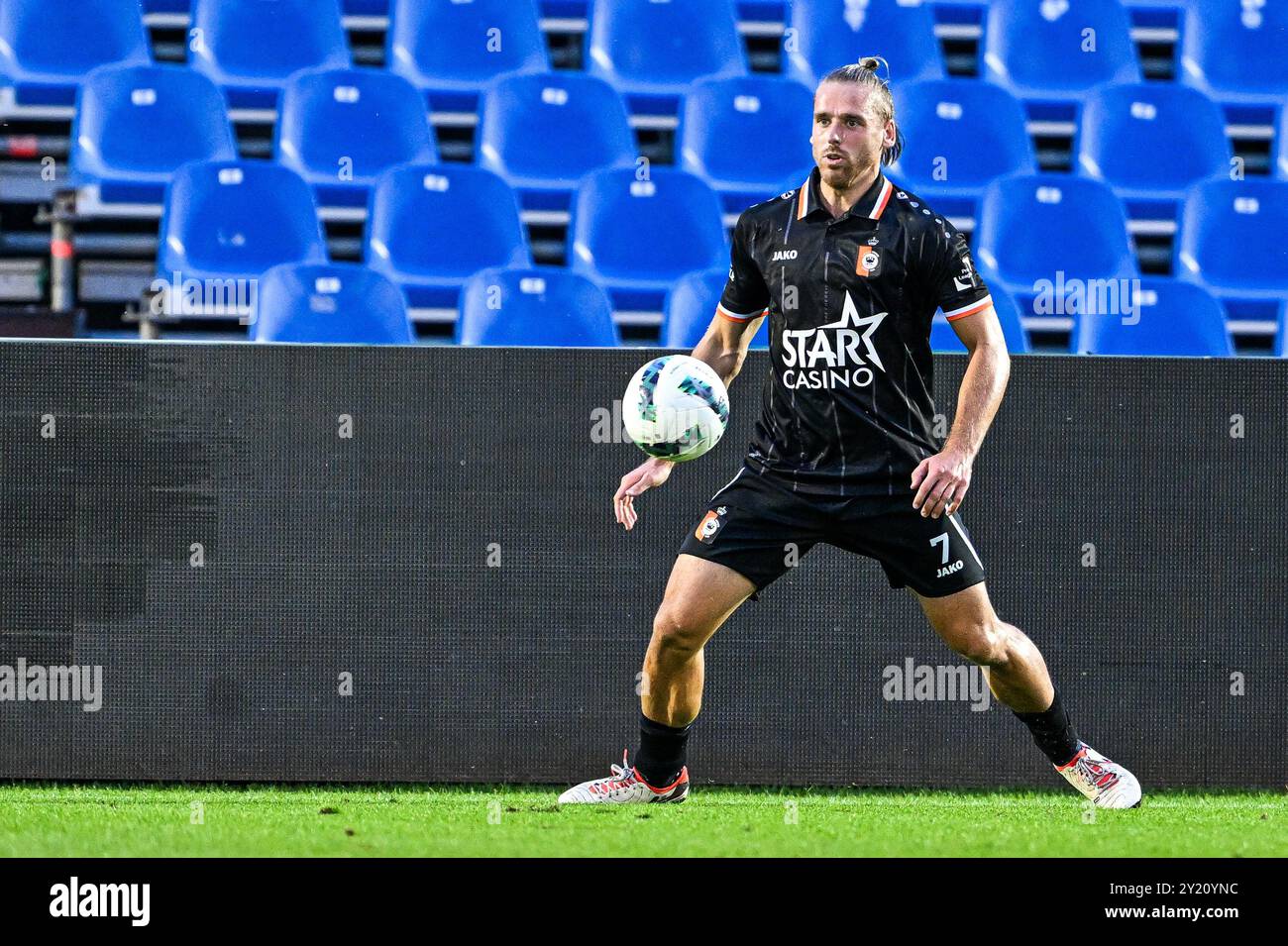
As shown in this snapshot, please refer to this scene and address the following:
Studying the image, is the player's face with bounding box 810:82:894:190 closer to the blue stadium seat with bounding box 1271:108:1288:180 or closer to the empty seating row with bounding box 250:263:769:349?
the empty seating row with bounding box 250:263:769:349

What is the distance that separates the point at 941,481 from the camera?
446cm

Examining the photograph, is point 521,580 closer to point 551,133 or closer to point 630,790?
point 630,790

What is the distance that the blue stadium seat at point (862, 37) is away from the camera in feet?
30.6

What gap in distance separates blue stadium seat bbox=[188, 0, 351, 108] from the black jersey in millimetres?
5072

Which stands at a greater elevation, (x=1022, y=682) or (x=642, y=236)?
(x=642, y=236)

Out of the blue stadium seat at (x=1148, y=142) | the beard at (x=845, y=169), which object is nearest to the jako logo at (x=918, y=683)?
the beard at (x=845, y=169)

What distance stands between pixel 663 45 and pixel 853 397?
5147 millimetres

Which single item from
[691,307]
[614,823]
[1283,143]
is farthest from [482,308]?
[1283,143]

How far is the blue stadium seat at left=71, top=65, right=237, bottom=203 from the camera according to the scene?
8367 mm

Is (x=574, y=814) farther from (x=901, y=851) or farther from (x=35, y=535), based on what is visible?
(x=35, y=535)

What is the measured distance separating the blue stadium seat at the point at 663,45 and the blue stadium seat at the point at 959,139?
1.11m

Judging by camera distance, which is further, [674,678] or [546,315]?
[546,315]
